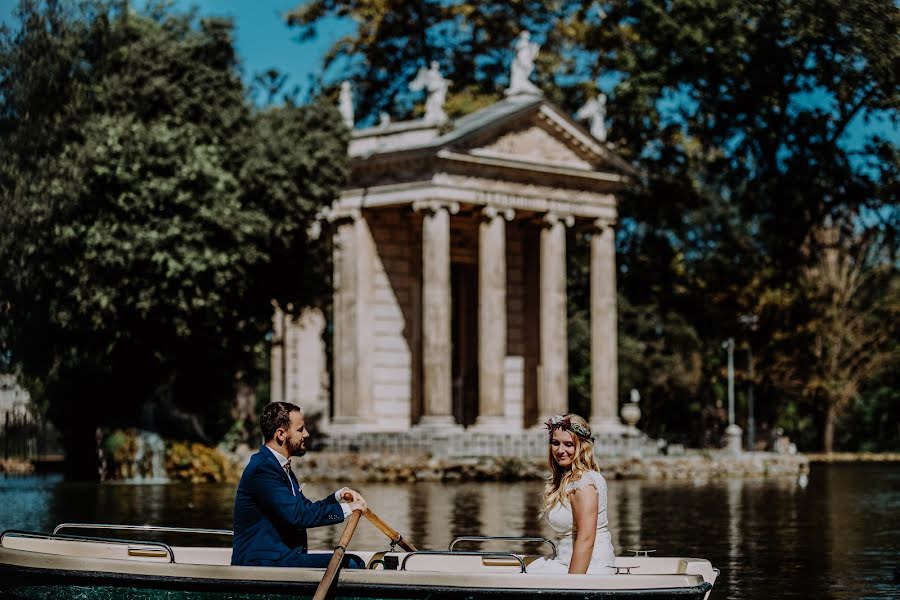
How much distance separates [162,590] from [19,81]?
24.6m

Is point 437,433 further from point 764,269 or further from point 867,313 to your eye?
point 867,313

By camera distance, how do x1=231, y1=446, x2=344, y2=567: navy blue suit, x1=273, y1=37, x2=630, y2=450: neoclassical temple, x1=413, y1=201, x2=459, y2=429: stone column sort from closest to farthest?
x1=231, y1=446, x2=344, y2=567: navy blue suit
x1=413, y1=201, x2=459, y2=429: stone column
x1=273, y1=37, x2=630, y2=450: neoclassical temple

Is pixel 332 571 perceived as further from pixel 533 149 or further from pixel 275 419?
pixel 533 149

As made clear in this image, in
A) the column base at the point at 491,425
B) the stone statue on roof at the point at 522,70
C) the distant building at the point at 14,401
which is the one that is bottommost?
the column base at the point at 491,425

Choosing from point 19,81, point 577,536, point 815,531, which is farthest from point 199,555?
point 19,81

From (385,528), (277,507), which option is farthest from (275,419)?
(385,528)

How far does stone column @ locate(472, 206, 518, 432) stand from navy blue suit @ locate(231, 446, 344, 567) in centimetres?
4069

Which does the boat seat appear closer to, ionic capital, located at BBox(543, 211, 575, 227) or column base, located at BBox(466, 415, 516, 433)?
column base, located at BBox(466, 415, 516, 433)

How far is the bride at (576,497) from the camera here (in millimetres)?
11023

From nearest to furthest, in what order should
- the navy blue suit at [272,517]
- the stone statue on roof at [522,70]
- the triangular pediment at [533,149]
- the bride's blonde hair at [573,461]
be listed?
the bride's blonde hair at [573,461], the navy blue suit at [272,517], the triangular pediment at [533,149], the stone statue on roof at [522,70]

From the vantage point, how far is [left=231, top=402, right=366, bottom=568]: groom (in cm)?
1153

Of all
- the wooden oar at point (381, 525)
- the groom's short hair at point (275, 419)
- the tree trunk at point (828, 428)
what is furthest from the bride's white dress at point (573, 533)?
the tree trunk at point (828, 428)

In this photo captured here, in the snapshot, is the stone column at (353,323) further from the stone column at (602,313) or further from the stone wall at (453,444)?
the stone column at (602,313)

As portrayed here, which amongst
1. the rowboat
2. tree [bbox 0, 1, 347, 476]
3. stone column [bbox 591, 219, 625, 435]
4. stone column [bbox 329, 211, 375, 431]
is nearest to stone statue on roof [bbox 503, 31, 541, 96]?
stone column [bbox 591, 219, 625, 435]
